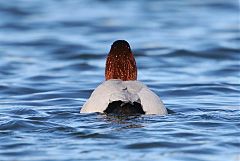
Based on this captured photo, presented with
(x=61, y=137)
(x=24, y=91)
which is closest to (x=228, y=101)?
(x=24, y=91)

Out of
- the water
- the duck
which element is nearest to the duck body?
the duck

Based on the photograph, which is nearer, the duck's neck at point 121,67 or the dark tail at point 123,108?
the dark tail at point 123,108

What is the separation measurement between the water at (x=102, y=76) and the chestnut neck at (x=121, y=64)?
65 cm

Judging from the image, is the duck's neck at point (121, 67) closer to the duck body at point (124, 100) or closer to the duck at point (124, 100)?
the duck at point (124, 100)

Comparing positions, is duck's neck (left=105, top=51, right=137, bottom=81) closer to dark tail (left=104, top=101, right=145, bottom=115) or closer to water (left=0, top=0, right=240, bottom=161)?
water (left=0, top=0, right=240, bottom=161)

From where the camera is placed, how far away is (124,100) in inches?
364

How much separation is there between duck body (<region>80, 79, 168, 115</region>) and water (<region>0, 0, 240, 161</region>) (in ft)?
0.35

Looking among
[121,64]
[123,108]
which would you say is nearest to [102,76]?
[121,64]

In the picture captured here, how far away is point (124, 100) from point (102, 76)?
5.37m

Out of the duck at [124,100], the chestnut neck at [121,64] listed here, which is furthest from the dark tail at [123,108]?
the chestnut neck at [121,64]

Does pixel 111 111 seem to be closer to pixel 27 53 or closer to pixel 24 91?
pixel 24 91

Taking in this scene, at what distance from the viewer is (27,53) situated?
56.0 feet

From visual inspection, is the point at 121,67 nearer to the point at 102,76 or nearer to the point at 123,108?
the point at 123,108

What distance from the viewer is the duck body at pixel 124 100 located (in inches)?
366
